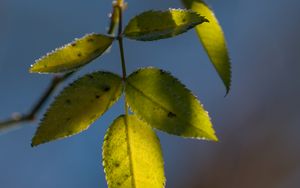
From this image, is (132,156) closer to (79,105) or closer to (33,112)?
(79,105)

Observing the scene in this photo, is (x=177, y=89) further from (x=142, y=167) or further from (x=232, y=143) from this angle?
(x=232, y=143)

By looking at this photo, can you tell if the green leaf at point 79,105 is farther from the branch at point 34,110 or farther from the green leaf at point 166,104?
the branch at point 34,110

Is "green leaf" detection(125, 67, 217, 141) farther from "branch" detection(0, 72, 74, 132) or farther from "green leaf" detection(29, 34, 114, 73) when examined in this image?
"branch" detection(0, 72, 74, 132)

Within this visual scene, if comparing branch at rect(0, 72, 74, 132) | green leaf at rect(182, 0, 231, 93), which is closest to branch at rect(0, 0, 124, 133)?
branch at rect(0, 72, 74, 132)

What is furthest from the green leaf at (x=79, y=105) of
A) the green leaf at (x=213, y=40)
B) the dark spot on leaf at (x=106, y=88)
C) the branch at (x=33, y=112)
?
the branch at (x=33, y=112)

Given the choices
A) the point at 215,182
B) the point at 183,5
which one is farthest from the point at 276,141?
the point at 183,5
